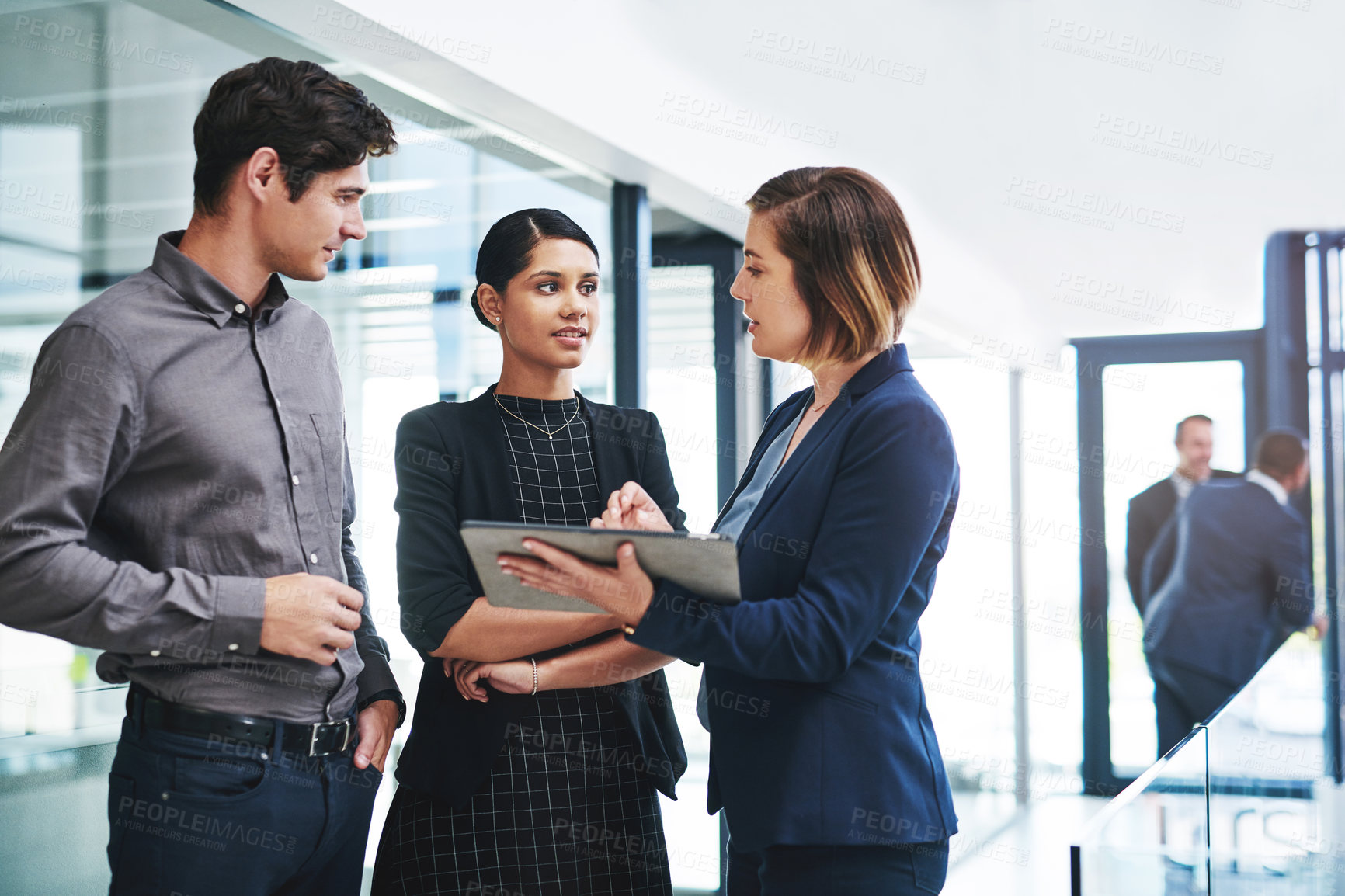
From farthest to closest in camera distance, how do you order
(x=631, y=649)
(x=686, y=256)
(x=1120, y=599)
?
(x=1120, y=599) → (x=686, y=256) → (x=631, y=649)

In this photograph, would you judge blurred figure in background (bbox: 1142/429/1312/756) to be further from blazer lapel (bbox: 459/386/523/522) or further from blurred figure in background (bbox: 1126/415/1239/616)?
blazer lapel (bbox: 459/386/523/522)

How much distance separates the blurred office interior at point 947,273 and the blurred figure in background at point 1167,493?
35 cm

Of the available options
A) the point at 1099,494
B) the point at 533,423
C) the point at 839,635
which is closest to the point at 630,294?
the point at 533,423

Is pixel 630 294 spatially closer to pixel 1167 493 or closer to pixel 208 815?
pixel 208 815

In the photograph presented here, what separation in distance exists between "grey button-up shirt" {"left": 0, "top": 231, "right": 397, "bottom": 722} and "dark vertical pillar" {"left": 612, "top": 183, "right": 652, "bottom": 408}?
1.93m

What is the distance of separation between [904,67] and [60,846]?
313 cm

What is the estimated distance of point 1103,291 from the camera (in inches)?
275

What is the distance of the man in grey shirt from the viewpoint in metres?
1.18

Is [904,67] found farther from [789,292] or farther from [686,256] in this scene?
[789,292]

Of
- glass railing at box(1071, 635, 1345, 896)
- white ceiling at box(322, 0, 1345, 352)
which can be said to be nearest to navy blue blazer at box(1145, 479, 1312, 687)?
white ceiling at box(322, 0, 1345, 352)

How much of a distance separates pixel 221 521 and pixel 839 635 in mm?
738

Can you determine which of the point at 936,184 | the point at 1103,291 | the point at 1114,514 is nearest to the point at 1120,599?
the point at 1114,514

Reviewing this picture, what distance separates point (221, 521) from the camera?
4.26 feet

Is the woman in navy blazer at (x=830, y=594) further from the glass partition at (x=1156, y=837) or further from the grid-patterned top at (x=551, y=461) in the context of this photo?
the grid-patterned top at (x=551, y=461)
